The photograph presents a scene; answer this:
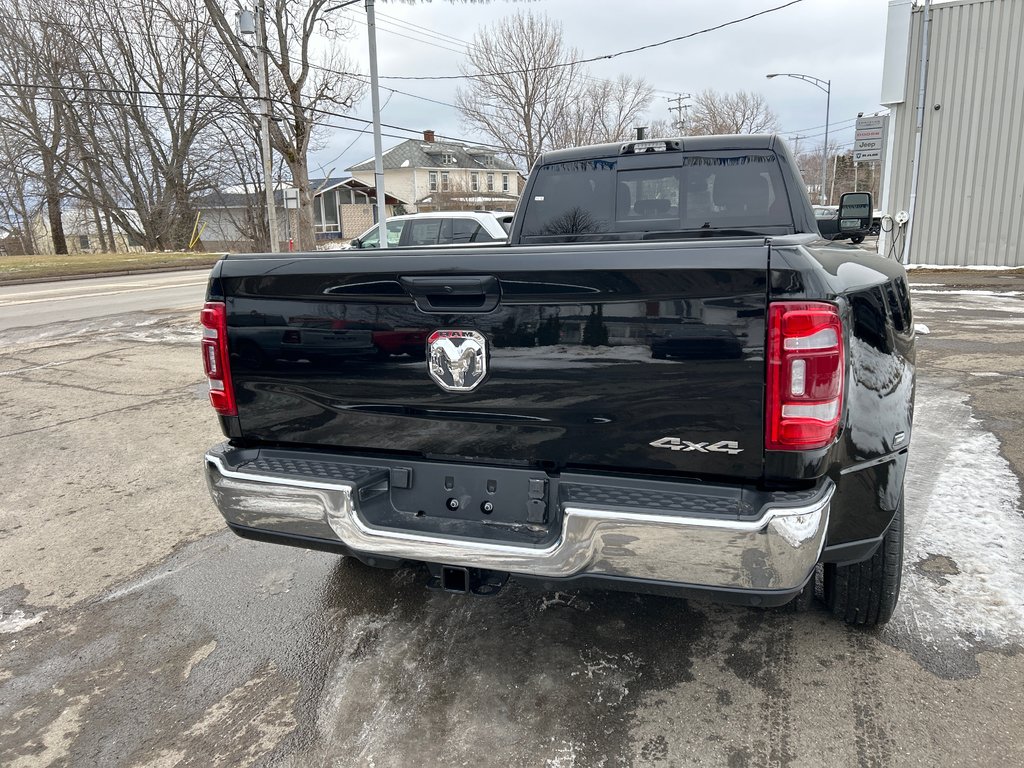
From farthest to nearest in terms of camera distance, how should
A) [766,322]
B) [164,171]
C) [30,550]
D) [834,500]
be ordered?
1. [164,171]
2. [30,550]
3. [834,500]
4. [766,322]

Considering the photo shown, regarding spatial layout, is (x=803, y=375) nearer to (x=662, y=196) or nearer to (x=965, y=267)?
(x=662, y=196)

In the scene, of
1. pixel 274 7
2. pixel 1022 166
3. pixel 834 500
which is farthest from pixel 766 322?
pixel 274 7

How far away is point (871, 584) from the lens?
2.69 meters

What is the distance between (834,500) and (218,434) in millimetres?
4964

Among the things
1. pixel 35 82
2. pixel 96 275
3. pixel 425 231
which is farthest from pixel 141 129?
pixel 425 231

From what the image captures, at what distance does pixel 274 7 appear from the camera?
→ 27.9 meters

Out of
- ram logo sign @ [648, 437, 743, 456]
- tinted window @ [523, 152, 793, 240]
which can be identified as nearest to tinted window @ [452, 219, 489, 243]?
tinted window @ [523, 152, 793, 240]

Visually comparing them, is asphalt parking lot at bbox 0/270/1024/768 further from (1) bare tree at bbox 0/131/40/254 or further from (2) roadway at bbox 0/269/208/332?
(1) bare tree at bbox 0/131/40/254

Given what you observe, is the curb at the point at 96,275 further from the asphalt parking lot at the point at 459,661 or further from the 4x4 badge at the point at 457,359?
the 4x4 badge at the point at 457,359

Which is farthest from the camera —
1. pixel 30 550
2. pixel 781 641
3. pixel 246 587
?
pixel 30 550

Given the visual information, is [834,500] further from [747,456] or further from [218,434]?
[218,434]

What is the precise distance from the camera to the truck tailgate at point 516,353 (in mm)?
2049

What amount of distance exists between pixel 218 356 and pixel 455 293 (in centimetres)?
101

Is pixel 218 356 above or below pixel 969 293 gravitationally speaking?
above
